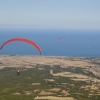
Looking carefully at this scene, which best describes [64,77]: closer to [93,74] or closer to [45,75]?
[45,75]

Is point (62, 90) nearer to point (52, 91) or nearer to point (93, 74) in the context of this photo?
point (52, 91)

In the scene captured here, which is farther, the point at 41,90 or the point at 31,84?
the point at 31,84

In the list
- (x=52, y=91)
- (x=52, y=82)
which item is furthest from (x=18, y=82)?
(x=52, y=91)

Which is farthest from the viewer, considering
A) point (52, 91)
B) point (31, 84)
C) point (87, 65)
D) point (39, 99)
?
point (87, 65)

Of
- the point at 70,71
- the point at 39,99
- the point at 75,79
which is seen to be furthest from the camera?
the point at 70,71

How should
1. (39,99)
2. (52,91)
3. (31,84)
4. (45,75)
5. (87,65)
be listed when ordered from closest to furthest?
(39,99) < (52,91) < (31,84) < (45,75) < (87,65)

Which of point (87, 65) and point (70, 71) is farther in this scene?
point (87, 65)

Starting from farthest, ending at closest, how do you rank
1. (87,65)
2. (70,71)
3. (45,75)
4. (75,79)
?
(87,65)
(70,71)
(45,75)
(75,79)

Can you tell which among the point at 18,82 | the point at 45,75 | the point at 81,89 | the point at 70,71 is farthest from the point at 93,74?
the point at 18,82
